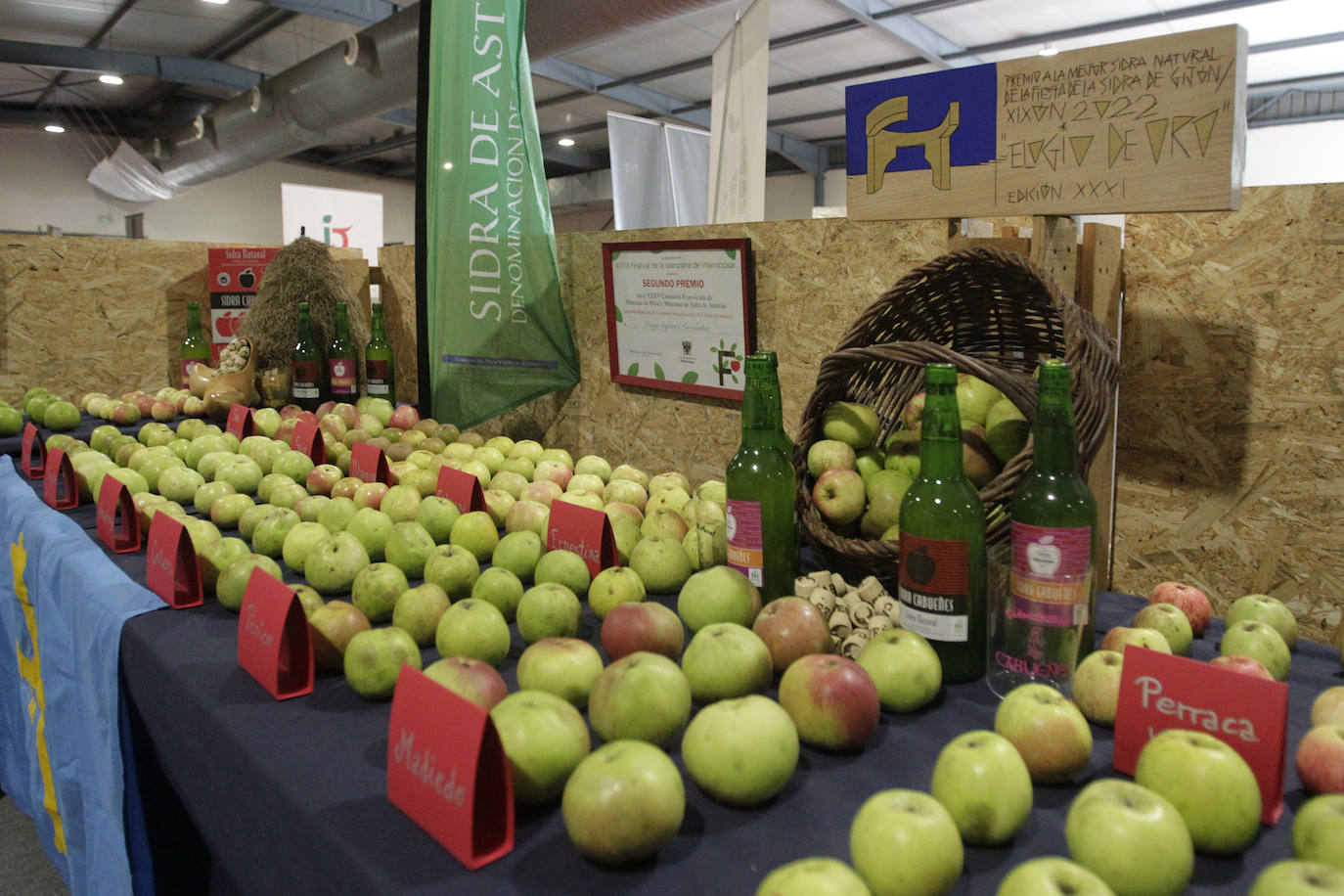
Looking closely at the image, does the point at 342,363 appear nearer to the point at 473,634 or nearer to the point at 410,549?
the point at 410,549

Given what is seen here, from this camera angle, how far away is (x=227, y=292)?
4.31 m

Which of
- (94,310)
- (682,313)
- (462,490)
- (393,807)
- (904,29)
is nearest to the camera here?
(393,807)

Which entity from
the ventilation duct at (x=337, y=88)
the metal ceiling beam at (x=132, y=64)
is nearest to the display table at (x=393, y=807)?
the ventilation duct at (x=337, y=88)

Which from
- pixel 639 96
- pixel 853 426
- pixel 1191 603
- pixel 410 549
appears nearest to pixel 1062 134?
pixel 853 426

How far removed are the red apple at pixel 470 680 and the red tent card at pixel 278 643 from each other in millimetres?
307

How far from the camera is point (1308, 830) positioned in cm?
80

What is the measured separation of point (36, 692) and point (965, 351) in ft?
8.26

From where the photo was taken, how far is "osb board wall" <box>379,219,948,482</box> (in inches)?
87.9

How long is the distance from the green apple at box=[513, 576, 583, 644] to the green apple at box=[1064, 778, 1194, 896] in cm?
81

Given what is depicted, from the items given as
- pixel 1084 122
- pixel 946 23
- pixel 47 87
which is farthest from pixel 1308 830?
pixel 47 87

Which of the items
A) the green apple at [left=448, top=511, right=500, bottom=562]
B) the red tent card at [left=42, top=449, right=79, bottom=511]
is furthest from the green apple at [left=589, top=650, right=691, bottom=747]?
the red tent card at [left=42, top=449, right=79, bottom=511]

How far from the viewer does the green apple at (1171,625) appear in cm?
128

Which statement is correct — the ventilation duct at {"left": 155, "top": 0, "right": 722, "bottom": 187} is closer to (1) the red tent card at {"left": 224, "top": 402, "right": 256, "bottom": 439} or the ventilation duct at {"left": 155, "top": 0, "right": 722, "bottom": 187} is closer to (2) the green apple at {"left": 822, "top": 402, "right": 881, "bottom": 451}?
(1) the red tent card at {"left": 224, "top": 402, "right": 256, "bottom": 439}

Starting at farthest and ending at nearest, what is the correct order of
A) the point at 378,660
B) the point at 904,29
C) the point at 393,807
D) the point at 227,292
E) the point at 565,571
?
the point at 904,29
the point at 227,292
the point at 565,571
the point at 378,660
the point at 393,807
